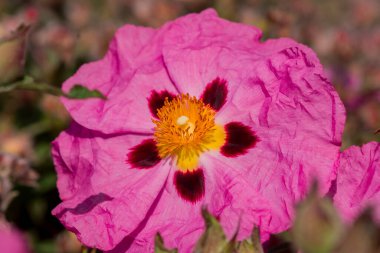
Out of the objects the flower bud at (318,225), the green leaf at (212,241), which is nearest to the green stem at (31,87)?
the green leaf at (212,241)

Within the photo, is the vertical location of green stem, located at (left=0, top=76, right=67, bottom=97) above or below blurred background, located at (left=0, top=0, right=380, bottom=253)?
above

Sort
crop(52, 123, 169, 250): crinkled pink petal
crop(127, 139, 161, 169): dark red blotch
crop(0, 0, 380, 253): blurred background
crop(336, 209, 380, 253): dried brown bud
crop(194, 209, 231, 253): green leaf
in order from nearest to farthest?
1. crop(336, 209, 380, 253): dried brown bud
2. crop(194, 209, 231, 253): green leaf
3. crop(52, 123, 169, 250): crinkled pink petal
4. crop(127, 139, 161, 169): dark red blotch
5. crop(0, 0, 380, 253): blurred background

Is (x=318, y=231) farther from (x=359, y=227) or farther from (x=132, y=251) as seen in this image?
(x=132, y=251)

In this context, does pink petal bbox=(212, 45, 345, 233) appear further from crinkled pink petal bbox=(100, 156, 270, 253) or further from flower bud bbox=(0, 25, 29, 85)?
flower bud bbox=(0, 25, 29, 85)

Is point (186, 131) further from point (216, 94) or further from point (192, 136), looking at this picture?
point (216, 94)

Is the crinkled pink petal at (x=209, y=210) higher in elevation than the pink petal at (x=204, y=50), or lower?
lower

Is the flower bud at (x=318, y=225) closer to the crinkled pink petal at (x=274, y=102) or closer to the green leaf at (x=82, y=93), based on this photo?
the crinkled pink petal at (x=274, y=102)

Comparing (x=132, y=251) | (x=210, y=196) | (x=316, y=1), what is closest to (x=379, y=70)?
(x=316, y=1)

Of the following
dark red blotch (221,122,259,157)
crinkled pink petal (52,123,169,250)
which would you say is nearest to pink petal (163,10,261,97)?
dark red blotch (221,122,259,157)
